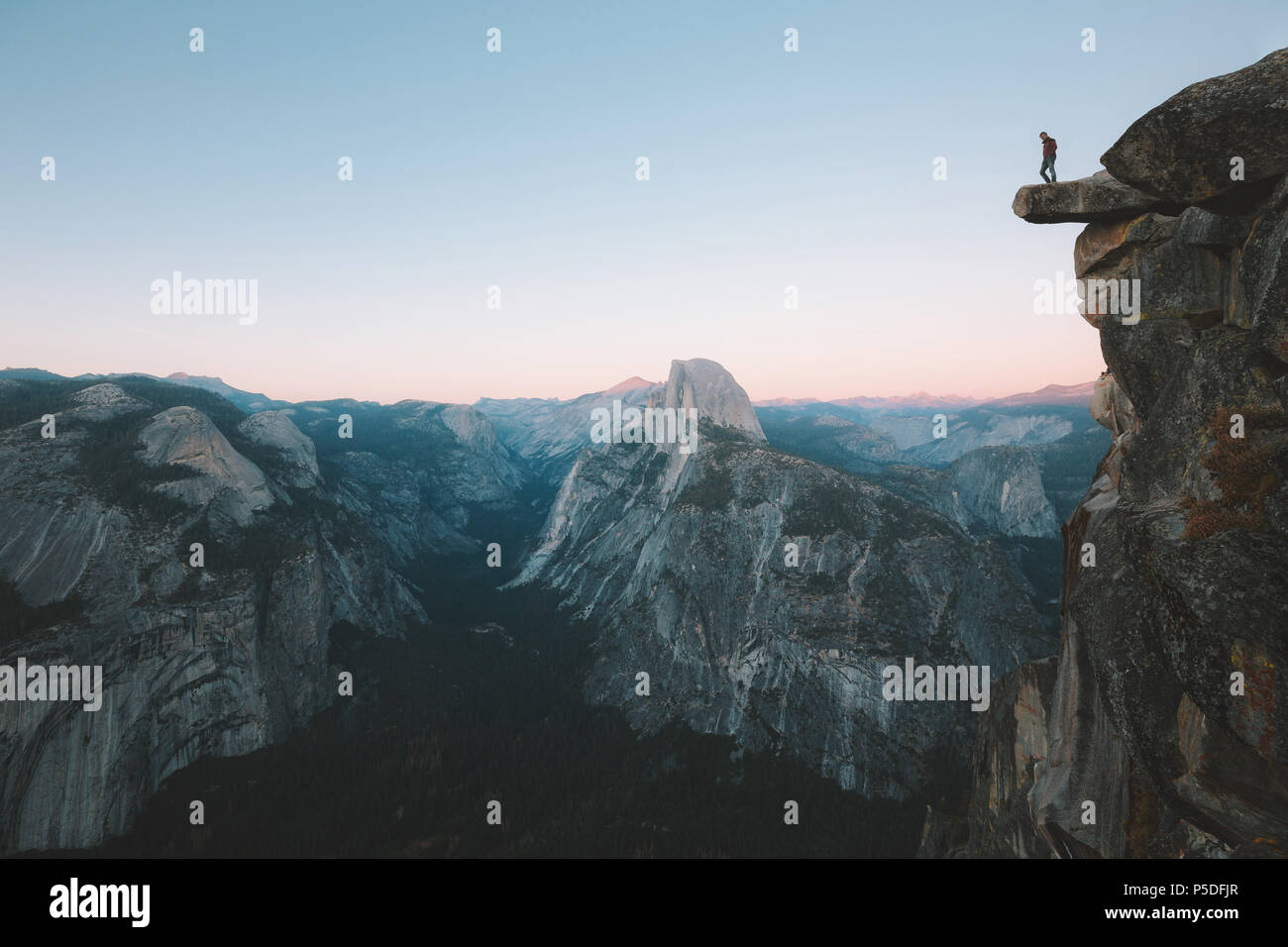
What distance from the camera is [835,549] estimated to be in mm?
97250

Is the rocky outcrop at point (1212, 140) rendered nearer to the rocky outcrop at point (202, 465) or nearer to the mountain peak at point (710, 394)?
the rocky outcrop at point (202, 465)

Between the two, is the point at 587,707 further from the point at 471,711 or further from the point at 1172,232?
the point at 1172,232

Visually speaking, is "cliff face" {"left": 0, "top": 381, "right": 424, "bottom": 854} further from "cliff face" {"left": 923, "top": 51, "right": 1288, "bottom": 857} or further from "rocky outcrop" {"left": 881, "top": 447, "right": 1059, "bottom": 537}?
"rocky outcrop" {"left": 881, "top": 447, "right": 1059, "bottom": 537}

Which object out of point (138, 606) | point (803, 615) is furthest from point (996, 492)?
point (138, 606)

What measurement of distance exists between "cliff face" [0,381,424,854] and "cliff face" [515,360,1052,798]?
54.4 metres

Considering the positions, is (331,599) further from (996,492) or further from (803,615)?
(996,492)

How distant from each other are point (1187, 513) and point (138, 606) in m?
97.5

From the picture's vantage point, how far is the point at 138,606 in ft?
229

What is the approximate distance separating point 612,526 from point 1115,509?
5337 inches

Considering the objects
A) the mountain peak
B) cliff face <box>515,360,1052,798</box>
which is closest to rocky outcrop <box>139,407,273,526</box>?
cliff face <box>515,360,1052,798</box>

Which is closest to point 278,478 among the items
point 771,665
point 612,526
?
point 612,526

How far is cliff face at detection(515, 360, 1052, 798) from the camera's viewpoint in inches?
3179

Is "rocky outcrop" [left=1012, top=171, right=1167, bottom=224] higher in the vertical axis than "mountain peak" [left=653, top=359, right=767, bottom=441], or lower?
lower

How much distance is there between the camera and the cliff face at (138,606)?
60.5m
